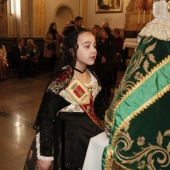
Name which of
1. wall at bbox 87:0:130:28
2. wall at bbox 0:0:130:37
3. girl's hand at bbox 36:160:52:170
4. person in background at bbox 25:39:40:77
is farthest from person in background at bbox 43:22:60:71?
girl's hand at bbox 36:160:52:170

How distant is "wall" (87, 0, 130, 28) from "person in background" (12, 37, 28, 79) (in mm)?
4750

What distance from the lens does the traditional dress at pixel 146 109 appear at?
85 cm

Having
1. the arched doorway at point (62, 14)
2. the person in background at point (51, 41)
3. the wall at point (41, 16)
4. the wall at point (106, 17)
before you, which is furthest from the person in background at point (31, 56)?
the wall at point (106, 17)

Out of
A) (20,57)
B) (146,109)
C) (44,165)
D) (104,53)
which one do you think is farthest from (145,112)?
(20,57)

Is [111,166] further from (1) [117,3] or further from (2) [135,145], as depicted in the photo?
(1) [117,3]

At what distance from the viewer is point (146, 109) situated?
0.86 metres

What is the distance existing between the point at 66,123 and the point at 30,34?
9.34 metres

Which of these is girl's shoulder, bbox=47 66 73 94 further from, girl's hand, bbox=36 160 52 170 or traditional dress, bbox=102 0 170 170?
traditional dress, bbox=102 0 170 170

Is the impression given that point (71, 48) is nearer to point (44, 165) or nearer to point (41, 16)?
point (44, 165)

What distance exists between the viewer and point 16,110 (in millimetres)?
4754

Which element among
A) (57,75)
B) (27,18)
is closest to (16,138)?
(57,75)

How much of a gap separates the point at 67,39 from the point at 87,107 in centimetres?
48

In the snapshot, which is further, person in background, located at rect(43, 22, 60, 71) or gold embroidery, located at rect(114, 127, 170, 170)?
person in background, located at rect(43, 22, 60, 71)

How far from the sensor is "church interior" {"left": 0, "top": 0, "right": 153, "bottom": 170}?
352cm
